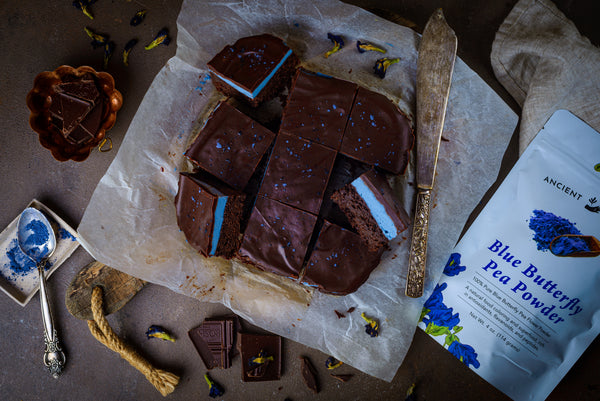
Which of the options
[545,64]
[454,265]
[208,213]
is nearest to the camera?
[208,213]

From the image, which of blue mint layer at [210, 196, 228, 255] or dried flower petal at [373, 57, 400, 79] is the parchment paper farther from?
blue mint layer at [210, 196, 228, 255]

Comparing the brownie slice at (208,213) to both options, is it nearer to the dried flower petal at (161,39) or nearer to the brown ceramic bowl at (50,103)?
the brown ceramic bowl at (50,103)

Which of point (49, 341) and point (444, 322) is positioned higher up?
point (444, 322)

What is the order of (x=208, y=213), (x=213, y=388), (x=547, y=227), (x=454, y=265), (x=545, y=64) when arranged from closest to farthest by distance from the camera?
(x=208, y=213)
(x=545, y=64)
(x=547, y=227)
(x=454, y=265)
(x=213, y=388)

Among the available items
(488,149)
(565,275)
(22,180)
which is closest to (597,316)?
(565,275)

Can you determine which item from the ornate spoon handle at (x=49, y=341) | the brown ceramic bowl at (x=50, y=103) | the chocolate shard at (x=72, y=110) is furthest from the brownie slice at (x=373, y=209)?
the ornate spoon handle at (x=49, y=341)

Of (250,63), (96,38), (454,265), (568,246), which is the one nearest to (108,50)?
(96,38)

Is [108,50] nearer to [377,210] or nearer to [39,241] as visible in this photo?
[39,241]

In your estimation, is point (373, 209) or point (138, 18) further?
point (138, 18)
